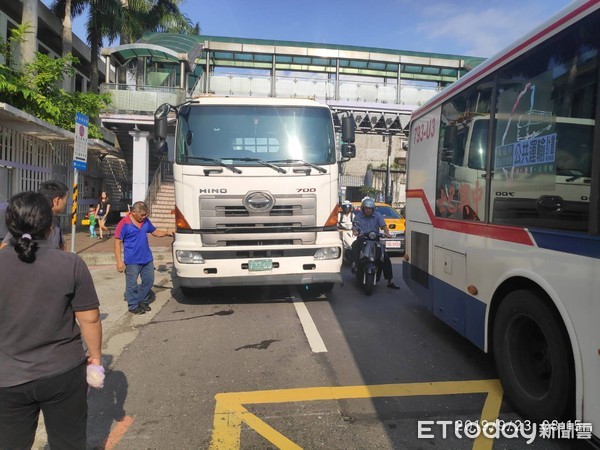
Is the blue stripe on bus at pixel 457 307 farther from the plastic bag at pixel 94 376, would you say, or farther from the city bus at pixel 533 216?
the plastic bag at pixel 94 376

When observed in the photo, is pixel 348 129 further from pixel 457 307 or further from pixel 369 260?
pixel 457 307

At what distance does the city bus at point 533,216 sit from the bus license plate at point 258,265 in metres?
2.42

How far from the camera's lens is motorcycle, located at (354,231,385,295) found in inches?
290

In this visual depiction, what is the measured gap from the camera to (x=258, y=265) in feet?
19.8

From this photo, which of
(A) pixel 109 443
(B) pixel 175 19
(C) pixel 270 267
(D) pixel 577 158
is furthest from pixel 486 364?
(B) pixel 175 19

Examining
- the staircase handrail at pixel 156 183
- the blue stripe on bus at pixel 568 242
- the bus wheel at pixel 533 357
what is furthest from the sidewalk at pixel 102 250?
the blue stripe on bus at pixel 568 242

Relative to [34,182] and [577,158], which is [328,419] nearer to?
[577,158]

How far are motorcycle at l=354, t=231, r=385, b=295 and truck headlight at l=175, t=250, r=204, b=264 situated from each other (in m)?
2.95

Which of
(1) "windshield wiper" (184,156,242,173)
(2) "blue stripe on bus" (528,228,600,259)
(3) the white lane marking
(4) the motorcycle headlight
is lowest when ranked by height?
(3) the white lane marking

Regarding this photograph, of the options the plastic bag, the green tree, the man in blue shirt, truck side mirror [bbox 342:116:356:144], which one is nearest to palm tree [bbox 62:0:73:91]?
the green tree

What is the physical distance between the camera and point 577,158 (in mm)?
2740

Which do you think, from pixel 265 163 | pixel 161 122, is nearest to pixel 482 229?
pixel 265 163

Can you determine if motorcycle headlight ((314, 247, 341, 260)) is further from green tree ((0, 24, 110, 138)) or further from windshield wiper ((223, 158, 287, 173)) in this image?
green tree ((0, 24, 110, 138))

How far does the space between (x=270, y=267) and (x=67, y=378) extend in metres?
4.07
